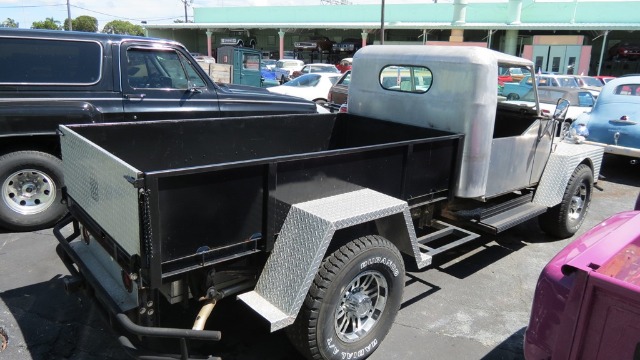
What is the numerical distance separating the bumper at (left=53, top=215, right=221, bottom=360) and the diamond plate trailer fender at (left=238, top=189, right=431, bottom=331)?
0.39 metres

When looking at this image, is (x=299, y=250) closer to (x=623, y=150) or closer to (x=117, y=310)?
(x=117, y=310)

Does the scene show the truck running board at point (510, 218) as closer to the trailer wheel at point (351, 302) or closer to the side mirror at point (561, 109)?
the side mirror at point (561, 109)

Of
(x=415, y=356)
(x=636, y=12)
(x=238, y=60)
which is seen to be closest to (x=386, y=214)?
(x=415, y=356)

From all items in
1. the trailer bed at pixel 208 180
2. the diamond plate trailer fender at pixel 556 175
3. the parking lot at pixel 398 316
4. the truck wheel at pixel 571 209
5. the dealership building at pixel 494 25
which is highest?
the dealership building at pixel 494 25

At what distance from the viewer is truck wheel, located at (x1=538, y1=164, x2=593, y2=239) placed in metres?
5.11

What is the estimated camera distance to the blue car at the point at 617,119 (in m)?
8.00

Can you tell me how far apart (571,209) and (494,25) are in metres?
32.4

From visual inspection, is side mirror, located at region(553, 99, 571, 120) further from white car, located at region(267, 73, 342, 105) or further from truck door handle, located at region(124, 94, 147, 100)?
white car, located at region(267, 73, 342, 105)

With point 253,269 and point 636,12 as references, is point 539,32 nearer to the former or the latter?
point 636,12

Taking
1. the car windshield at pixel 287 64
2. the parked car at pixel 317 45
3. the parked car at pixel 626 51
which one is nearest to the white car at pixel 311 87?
the car windshield at pixel 287 64

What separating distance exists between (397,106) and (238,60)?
1436cm

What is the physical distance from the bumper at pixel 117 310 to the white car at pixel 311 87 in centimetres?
1182

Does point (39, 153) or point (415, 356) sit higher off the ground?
point (39, 153)

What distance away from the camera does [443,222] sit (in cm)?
435
